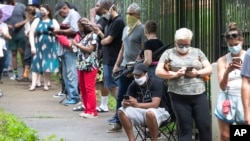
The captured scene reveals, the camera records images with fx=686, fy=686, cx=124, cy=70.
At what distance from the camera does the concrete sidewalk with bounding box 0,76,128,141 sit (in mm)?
10117

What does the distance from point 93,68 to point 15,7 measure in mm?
5915

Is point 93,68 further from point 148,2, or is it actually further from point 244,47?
point 244,47

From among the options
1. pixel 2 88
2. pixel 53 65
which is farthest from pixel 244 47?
pixel 2 88

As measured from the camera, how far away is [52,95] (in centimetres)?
1435

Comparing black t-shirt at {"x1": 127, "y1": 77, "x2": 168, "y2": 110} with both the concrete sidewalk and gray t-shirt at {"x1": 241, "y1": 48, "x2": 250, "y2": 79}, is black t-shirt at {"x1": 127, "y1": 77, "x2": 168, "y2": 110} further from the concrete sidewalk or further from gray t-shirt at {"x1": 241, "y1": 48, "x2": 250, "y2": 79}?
gray t-shirt at {"x1": 241, "y1": 48, "x2": 250, "y2": 79}

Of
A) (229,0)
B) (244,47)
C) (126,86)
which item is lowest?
(126,86)

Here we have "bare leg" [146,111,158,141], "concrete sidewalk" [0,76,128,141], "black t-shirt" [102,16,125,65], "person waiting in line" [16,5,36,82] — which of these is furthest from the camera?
"person waiting in line" [16,5,36,82]

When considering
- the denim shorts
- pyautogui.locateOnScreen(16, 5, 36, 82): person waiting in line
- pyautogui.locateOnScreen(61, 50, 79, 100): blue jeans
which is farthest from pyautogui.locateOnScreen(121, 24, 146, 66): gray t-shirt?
pyautogui.locateOnScreen(16, 5, 36, 82): person waiting in line

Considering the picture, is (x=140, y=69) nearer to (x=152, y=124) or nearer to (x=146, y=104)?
(x=146, y=104)

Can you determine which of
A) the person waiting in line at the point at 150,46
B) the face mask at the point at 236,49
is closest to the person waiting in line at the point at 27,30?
the person waiting in line at the point at 150,46

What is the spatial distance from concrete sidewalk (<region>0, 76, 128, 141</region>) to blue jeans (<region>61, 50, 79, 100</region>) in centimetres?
37

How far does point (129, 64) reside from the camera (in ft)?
32.6

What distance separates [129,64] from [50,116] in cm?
251

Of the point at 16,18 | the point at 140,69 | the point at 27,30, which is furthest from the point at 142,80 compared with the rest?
the point at 16,18
